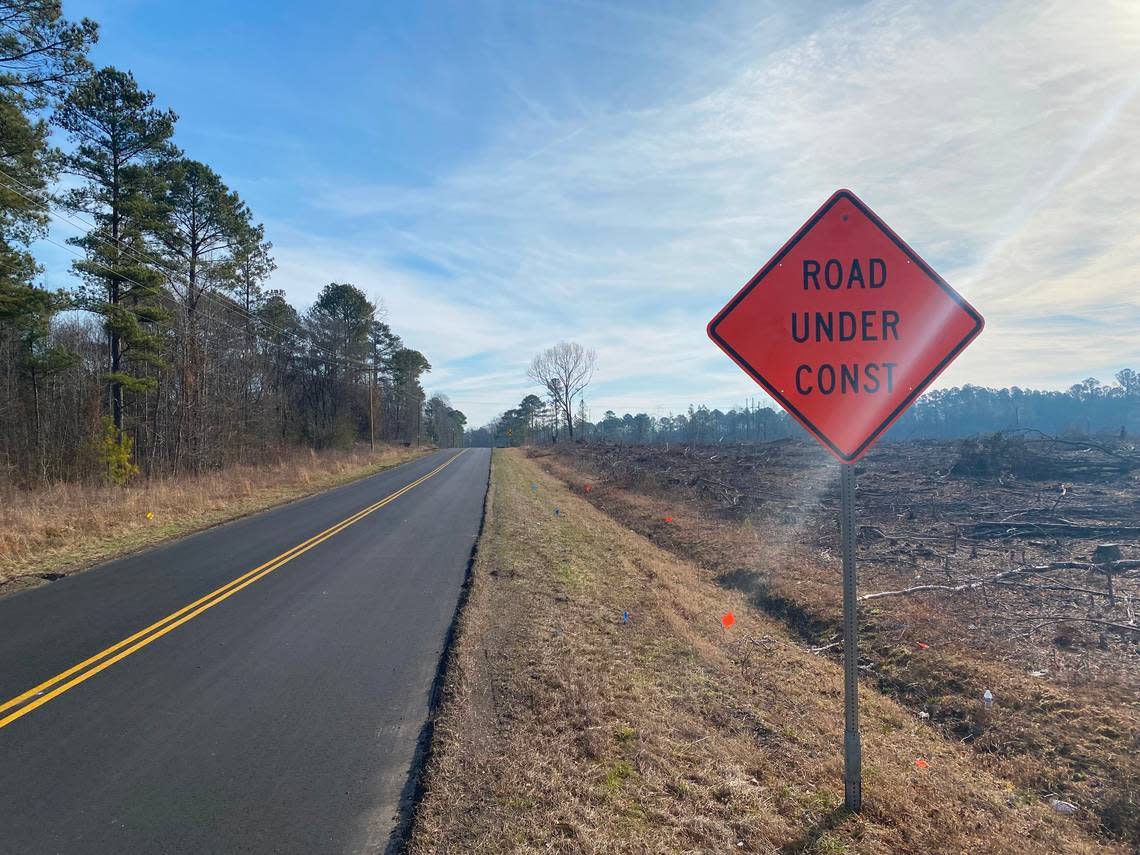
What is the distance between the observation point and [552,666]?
5461 millimetres

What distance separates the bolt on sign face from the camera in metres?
3.18

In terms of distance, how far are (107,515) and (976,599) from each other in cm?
1756

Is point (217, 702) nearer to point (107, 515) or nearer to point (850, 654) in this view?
point (850, 654)

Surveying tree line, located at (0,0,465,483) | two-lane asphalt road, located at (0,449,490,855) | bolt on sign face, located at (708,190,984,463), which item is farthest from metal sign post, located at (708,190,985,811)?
tree line, located at (0,0,465,483)

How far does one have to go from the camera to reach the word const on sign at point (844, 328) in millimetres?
3254

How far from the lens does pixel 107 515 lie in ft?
A: 46.7

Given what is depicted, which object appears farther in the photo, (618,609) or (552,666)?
(618,609)

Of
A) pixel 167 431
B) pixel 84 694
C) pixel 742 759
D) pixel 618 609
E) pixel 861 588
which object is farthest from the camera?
pixel 167 431

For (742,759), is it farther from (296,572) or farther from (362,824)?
(296,572)

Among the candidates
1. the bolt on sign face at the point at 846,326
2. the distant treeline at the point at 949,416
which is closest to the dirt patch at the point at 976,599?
the bolt on sign face at the point at 846,326

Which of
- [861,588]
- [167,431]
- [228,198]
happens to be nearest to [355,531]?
[861,588]

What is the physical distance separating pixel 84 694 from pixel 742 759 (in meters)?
5.33

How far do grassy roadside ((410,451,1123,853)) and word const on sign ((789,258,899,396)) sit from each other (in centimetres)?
240

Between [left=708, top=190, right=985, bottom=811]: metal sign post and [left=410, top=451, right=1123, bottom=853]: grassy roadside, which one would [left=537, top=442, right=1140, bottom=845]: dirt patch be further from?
[left=708, top=190, right=985, bottom=811]: metal sign post
